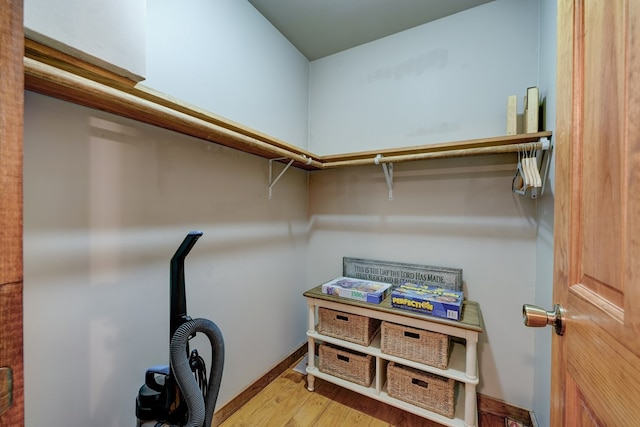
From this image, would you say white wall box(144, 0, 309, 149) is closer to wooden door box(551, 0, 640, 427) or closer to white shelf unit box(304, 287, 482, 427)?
white shelf unit box(304, 287, 482, 427)

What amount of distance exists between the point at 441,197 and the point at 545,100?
0.69 m

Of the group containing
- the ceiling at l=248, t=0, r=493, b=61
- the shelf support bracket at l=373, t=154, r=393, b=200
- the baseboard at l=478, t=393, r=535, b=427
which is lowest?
the baseboard at l=478, t=393, r=535, b=427

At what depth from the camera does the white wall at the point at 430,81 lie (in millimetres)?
1478

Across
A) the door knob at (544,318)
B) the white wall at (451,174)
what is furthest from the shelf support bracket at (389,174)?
the door knob at (544,318)

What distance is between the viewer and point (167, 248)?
1.19 m

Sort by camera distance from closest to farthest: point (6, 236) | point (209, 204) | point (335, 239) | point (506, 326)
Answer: point (6, 236)
point (209, 204)
point (506, 326)
point (335, 239)

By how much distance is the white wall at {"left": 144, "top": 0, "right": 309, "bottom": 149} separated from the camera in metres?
1.16

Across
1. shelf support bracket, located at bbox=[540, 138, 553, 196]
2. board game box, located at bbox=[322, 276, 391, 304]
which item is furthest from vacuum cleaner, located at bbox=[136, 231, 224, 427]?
shelf support bracket, located at bbox=[540, 138, 553, 196]

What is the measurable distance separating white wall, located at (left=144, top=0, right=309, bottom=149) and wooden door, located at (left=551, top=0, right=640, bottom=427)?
1.42m

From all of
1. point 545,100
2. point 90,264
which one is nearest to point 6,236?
point 90,264

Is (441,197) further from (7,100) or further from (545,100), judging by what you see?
(7,100)

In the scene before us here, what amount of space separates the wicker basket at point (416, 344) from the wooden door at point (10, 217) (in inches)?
55.9

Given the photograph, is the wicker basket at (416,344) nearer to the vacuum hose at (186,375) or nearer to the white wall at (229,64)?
the vacuum hose at (186,375)

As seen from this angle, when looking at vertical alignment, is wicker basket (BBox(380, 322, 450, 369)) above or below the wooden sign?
below
